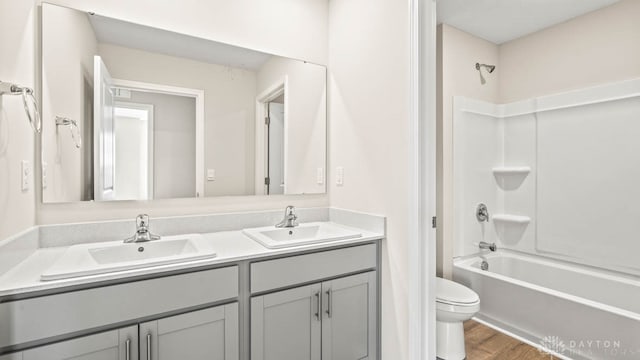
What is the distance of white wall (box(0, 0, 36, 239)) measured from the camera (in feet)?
3.51

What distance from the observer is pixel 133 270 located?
112 cm

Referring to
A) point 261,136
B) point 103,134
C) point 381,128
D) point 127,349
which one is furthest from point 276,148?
point 127,349

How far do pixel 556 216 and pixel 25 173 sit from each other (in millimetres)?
3532

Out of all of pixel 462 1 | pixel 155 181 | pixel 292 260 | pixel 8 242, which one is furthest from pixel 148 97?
pixel 462 1

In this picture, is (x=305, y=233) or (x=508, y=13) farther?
(x=508, y=13)

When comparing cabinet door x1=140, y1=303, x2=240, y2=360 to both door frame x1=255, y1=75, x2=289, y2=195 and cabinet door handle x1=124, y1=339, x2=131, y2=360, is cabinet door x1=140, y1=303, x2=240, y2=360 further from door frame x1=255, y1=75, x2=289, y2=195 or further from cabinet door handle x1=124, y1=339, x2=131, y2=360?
door frame x1=255, y1=75, x2=289, y2=195

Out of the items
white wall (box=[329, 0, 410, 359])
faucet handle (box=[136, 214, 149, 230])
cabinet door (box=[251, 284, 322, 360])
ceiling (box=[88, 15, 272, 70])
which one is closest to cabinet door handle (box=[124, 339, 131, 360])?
cabinet door (box=[251, 284, 322, 360])

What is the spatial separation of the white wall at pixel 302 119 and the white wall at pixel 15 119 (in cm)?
111

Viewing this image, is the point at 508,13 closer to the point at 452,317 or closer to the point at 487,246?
the point at 487,246

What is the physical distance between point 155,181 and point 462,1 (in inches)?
95.1

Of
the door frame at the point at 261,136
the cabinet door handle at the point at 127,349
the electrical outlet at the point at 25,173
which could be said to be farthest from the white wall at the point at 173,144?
the cabinet door handle at the point at 127,349

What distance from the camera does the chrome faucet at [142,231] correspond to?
1.51 meters

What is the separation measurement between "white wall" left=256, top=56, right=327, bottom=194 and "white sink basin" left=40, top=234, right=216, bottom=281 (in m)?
0.79

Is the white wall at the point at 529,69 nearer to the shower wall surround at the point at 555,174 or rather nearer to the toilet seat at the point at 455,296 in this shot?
the shower wall surround at the point at 555,174
